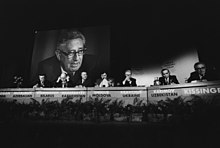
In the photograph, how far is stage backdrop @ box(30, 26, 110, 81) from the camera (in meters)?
6.07

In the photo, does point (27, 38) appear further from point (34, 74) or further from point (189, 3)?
point (189, 3)

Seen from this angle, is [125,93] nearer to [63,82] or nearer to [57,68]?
[63,82]

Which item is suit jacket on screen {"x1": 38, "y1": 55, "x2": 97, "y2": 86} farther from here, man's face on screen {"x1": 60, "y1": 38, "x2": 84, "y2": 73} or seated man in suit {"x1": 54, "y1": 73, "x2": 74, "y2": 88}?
seated man in suit {"x1": 54, "y1": 73, "x2": 74, "y2": 88}

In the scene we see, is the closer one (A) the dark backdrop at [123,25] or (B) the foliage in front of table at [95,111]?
(B) the foliage in front of table at [95,111]

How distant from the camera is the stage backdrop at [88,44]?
6.07 m

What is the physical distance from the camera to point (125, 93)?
3482 millimetres

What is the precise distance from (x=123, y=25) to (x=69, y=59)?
2373 millimetres

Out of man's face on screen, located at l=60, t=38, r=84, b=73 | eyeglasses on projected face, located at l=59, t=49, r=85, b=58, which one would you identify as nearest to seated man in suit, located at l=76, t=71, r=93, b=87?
man's face on screen, located at l=60, t=38, r=84, b=73

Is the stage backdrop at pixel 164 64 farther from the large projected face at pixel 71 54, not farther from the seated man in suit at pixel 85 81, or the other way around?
the large projected face at pixel 71 54

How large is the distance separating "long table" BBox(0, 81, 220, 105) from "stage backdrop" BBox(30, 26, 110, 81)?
2.38m

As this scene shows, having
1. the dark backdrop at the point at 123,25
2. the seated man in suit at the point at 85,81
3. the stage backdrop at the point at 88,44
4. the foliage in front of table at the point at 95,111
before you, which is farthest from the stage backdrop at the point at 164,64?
the foliage in front of table at the point at 95,111

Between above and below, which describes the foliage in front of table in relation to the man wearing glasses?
below

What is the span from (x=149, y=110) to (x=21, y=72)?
612 cm

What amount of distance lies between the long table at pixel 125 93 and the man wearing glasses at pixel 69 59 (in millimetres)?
2179
